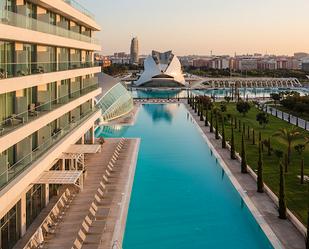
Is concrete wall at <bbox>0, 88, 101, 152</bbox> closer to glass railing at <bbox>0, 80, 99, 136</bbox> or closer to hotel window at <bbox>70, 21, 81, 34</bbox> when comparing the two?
glass railing at <bbox>0, 80, 99, 136</bbox>

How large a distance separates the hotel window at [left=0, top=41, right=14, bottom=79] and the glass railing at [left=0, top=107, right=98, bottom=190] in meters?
3.10

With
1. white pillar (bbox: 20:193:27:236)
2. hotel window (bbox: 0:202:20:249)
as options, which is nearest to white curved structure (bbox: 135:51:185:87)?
white pillar (bbox: 20:193:27:236)

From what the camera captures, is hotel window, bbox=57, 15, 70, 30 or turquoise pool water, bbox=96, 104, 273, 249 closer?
turquoise pool water, bbox=96, 104, 273, 249

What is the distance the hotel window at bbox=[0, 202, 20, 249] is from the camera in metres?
14.6

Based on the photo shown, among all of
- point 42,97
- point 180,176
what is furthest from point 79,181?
point 180,176

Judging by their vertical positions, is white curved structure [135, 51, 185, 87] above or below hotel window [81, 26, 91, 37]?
below

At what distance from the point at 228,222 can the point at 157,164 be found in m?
10.5

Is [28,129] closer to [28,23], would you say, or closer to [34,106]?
[34,106]

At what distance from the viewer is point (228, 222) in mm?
18734

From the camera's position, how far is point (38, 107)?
18.0 metres

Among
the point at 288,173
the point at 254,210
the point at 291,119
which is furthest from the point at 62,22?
Answer: the point at 291,119

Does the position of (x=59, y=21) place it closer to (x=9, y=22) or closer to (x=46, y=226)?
(x=9, y=22)

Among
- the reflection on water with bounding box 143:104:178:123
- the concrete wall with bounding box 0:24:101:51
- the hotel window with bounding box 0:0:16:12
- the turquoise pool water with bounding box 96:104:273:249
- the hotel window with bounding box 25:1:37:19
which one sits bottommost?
the turquoise pool water with bounding box 96:104:273:249

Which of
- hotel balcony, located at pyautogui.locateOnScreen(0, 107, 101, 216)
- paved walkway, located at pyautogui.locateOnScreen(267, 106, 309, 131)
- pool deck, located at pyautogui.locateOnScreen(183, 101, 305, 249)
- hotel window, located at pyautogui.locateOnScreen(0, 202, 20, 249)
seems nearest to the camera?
hotel balcony, located at pyautogui.locateOnScreen(0, 107, 101, 216)
